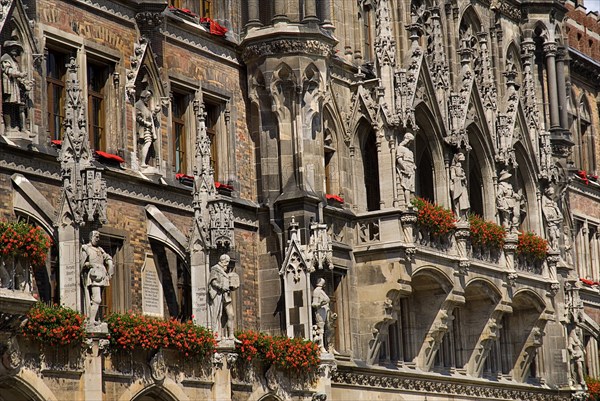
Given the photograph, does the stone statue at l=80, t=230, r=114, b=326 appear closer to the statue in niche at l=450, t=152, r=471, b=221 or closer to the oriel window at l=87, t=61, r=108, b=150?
the oriel window at l=87, t=61, r=108, b=150

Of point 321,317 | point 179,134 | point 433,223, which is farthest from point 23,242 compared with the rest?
point 433,223

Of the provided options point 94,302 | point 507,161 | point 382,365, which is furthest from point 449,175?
point 94,302

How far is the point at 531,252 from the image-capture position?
Result: 145 feet

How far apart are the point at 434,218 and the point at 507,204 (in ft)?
16.9

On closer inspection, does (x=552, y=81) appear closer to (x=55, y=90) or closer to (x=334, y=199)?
(x=334, y=199)

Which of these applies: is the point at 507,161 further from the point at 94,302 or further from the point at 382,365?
the point at 94,302

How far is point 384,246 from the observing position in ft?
124

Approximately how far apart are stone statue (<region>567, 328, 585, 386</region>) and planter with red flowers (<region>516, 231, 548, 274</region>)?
2.87m

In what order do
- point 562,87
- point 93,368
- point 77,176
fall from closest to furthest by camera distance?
point 93,368 → point 77,176 → point 562,87

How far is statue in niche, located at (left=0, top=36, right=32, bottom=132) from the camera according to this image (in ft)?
96.3

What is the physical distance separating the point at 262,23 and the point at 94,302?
10.4m

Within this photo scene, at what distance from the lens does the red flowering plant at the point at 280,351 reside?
3272 cm

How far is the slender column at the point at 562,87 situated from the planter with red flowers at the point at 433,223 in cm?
943

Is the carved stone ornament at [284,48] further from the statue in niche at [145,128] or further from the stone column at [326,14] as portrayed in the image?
the statue in niche at [145,128]
